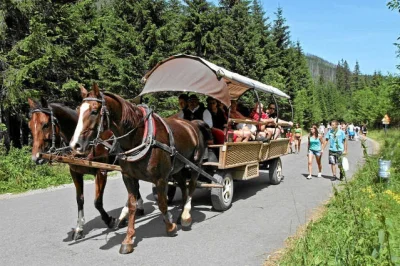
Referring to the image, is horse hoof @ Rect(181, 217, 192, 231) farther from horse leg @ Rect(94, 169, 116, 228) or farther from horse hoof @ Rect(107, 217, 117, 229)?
horse leg @ Rect(94, 169, 116, 228)

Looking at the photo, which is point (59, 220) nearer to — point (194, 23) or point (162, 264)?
point (162, 264)

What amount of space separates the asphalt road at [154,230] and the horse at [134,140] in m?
0.38

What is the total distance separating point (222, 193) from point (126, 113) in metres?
3.17

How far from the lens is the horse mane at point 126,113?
496 centimetres

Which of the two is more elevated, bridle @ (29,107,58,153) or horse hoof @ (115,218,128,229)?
bridle @ (29,107,58,153)

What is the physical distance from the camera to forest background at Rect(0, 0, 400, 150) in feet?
43.3

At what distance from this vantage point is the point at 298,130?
2270 centimetres

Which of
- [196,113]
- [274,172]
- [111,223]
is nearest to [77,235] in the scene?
[111,223]

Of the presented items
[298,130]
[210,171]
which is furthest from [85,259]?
[298,130]

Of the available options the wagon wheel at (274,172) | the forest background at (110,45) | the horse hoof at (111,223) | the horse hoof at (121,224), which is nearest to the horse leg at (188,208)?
the horse hoof at (121,224)

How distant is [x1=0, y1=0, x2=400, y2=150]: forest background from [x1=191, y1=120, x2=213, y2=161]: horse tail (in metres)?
6.41

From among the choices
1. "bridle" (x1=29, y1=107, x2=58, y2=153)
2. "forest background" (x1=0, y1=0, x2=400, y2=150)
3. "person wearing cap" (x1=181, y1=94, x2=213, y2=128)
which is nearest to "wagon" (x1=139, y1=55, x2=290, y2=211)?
"person wearing cap" (x1=181, y1=94, x2=213, y2=128)

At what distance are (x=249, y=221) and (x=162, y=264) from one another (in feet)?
8.05

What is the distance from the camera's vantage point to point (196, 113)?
26.4ft
